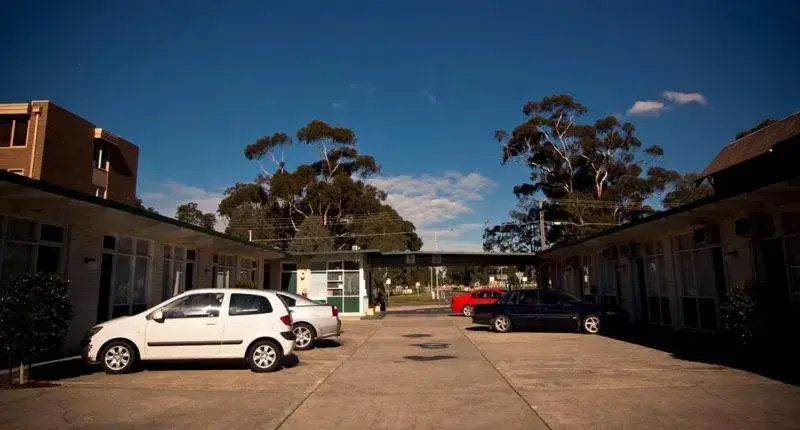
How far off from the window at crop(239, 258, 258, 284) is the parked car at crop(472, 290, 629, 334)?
11475 millimetres

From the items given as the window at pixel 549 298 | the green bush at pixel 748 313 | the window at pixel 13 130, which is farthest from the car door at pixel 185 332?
the window at pixel 13 130

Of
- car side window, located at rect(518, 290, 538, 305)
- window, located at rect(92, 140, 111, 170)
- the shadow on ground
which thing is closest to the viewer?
the shadow on ground

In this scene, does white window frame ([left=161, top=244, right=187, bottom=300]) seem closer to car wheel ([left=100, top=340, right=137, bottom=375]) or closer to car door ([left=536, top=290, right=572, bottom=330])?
car wheel ([left=100, top=340, right=137, bottom=375])

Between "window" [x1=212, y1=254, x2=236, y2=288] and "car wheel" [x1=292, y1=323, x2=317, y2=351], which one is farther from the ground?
"window" [x1=212, y1=254, x2=236, y2=288]

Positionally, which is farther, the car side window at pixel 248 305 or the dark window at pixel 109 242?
the dark window at pixel 109 242

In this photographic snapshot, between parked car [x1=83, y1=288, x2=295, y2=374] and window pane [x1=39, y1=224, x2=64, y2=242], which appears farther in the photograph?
window pane [x1=39, y1=224, x2=64, y2=242]

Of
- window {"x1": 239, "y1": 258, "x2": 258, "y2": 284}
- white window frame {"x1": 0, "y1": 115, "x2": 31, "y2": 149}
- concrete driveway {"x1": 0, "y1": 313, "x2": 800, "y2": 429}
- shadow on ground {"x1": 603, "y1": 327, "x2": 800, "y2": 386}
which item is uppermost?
white window frame {"x1": 0, "y1": 115, "x2": 31, "y2": 149}

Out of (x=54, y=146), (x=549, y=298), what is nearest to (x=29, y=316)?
(x=549, y=298)

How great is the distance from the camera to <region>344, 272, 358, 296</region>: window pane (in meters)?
29.2

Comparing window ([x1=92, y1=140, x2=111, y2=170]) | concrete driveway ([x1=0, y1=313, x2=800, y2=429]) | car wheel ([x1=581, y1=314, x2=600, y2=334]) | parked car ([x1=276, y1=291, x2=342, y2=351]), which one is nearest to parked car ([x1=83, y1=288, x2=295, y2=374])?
concrete driveway ([x1=0, y1=313, x2=800, y2=429])

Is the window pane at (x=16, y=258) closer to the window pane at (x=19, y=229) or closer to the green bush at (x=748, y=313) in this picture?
the window pane at (x=19, y=229)

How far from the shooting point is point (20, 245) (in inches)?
406

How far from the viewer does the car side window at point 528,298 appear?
17984mm

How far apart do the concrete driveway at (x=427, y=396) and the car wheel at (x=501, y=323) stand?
6.51 m
